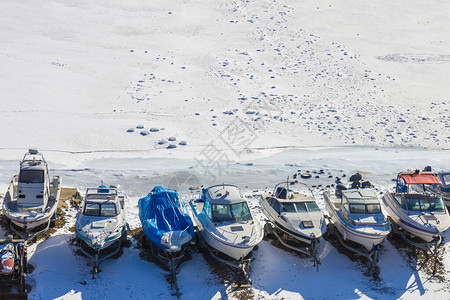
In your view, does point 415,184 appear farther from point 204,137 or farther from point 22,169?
point 22,169

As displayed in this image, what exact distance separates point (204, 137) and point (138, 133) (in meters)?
3.15

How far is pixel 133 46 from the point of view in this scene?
41.0 meters


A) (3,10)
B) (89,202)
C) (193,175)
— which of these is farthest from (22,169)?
(3,10)

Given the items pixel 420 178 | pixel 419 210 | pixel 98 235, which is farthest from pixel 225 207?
pixel 420 178

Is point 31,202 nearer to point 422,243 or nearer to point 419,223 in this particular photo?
point 419,223

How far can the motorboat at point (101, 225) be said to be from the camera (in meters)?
20.9

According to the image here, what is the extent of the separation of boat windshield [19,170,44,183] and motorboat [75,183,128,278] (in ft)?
6.25

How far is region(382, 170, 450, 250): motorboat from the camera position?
22.4 meters

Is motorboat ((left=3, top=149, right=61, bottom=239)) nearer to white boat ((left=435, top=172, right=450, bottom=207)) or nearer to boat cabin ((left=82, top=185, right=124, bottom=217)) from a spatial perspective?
boat cabin ((left=82, top=185, right=124, bottom=217))

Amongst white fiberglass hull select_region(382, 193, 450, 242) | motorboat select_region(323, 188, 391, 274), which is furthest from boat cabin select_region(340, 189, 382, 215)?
white fiberglass hull select_region(382, 193, 450, 242)


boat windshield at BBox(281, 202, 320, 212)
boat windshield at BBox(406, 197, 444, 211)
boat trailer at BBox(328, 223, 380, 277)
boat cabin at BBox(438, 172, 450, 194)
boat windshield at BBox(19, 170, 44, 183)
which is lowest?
boat trailer at BBox(328, 223, 380, 277)

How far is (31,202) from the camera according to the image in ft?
74.5

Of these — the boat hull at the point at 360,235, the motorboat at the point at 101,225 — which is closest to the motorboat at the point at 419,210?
the boat hull at the point at 360,235

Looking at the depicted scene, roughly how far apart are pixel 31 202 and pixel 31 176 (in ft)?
3.29
